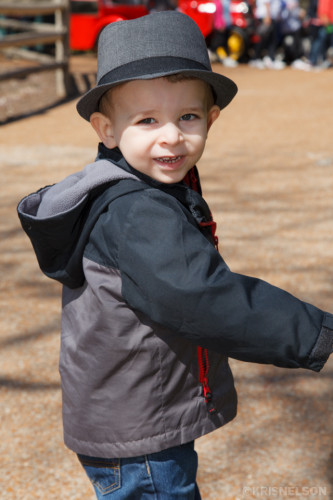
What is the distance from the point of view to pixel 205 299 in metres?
1.45

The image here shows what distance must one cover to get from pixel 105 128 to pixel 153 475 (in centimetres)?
87

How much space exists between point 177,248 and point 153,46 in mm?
486

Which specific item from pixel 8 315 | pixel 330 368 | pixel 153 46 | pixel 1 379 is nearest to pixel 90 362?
pixel 153 46

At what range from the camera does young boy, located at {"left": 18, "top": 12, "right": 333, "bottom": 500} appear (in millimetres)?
1475

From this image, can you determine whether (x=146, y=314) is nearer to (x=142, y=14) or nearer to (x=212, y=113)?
(x=212, y=113)

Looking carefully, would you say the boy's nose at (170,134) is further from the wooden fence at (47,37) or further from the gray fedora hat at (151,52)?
the wooden fence at (47,37)

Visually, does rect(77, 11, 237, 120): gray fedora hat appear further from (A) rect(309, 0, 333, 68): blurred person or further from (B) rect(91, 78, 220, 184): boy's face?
(A) rect(309, 0, 333, 68): blurred person

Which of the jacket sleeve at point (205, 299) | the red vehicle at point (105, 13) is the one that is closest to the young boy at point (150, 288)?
the jacket sleeve at point (205, 299)

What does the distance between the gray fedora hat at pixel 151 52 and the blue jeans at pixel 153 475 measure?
903 millimetres

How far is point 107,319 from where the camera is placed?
5.36 ft

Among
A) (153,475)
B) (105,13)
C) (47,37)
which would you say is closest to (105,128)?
(153,475)

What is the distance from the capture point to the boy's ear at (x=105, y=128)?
1.75m

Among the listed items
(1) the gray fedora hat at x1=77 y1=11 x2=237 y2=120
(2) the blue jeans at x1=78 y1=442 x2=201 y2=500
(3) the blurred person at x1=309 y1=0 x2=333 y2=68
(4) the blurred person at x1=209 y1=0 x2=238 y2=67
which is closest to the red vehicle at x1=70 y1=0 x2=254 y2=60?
(4) the blurred person at x1=209 y1=0 x2=238 y2=67

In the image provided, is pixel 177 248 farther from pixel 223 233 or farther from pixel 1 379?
pixel 223 233
